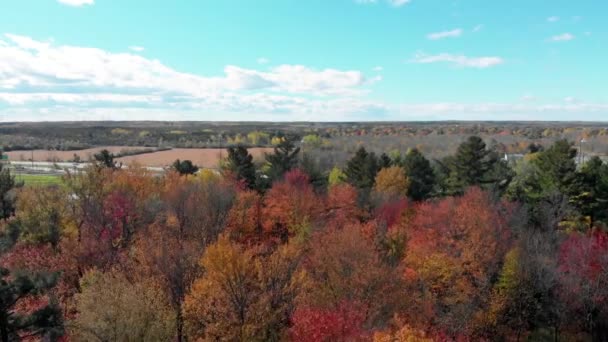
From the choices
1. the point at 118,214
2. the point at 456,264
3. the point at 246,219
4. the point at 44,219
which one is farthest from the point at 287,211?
the point at 44,219

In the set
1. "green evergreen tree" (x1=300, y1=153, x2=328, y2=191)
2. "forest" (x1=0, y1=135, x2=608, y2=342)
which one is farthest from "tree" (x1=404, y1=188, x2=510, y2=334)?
"green evergreen tree" (x1=300, y1=153, x2=328, y2=191)

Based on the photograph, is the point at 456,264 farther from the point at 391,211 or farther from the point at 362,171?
the point at 362,171

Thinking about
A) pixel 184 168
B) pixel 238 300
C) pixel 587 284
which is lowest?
pixel 587 284

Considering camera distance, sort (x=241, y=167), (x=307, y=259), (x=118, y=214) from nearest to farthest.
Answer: (x=307, y=259), (x=118, y=214), (x=241, y=167)

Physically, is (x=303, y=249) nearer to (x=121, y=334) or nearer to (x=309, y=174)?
(x=121, y=334)

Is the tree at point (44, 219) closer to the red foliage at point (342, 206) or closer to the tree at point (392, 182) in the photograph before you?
the red foliage at point (342, 206)

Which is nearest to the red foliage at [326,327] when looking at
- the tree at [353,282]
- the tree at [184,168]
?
the tree at [353,282]
